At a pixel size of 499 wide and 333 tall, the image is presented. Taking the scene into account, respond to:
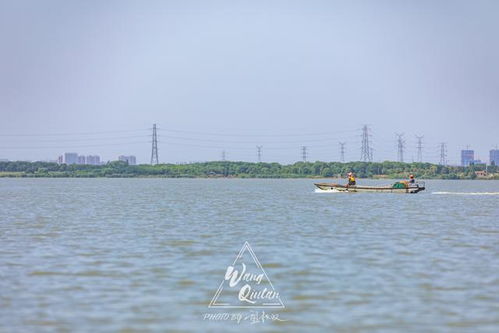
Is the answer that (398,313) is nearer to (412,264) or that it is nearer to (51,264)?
(412,264)

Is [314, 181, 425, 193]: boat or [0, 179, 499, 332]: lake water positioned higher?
[314, 181, 425, 193]: boat

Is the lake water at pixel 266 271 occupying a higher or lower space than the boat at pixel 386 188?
lower

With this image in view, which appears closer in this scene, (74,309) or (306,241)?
(74,309)

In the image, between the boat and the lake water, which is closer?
the lake water

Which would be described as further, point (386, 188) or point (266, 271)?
point (386, 188)

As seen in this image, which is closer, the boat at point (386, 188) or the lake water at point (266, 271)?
the lake water at point (266, 271)

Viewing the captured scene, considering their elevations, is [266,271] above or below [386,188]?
below

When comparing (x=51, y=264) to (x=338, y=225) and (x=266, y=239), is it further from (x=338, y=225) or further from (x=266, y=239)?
(x=338, y=225)

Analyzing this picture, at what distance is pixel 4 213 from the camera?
5991 cm

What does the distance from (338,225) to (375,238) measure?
870 cm

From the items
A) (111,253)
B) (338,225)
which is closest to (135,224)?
(338,225)

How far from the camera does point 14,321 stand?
18.9 m

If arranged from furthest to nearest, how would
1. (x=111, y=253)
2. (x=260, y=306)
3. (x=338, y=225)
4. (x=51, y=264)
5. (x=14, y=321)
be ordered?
(x=338, y=225) → (x=111, y=253) → (x=51, y=264) → (x=260, y=306) → (x=14, y=321)

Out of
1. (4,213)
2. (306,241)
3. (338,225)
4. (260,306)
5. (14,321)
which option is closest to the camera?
(14,321)
